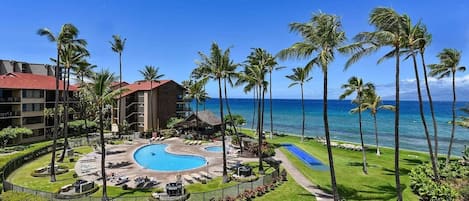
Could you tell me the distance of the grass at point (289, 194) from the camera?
19422mm

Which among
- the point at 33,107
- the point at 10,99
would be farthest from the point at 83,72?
the point at 33,107

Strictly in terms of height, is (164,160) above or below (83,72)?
below

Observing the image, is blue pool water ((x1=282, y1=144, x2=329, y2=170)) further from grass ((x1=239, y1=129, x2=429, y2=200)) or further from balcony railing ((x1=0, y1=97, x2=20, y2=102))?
balcony railing ((x1=0, y1=97, x2=20, y2=102))

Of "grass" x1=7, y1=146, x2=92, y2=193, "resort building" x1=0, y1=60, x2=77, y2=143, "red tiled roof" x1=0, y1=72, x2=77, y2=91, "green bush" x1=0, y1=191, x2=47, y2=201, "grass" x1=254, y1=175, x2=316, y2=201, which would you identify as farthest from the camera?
"red tiled roof" x1=0, y1=72, x2=77, y2=91

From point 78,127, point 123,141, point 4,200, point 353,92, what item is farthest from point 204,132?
point 4,200

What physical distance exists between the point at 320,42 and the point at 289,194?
1126cm

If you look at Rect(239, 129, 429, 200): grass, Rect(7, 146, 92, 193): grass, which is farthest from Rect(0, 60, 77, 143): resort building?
Rect(239, 129, 429, 200): grass

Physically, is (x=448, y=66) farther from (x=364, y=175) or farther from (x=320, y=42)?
(x=320, y=42)

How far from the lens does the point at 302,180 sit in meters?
23.9

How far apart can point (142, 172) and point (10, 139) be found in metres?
26.7

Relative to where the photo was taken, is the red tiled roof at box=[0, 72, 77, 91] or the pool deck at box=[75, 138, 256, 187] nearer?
the pool deck at box=[75, 138, 256, 187]

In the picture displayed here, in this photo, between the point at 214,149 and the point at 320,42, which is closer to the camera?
the point at 320,42

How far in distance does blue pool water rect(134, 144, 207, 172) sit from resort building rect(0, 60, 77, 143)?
1953cm

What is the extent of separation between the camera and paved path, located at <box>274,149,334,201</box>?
19875mm
